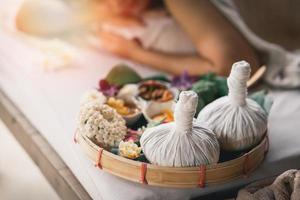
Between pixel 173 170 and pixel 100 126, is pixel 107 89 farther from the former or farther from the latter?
pixel 173 170

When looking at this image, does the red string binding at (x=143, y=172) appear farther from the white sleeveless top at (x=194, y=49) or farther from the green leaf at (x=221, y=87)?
the white sleeveless top at (x=194, y=49)

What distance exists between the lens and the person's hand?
172 cm

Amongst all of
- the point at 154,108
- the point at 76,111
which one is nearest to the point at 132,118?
the point at 154,108

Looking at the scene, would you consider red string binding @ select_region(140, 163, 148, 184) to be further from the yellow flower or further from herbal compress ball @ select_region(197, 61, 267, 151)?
herbal compress ball @ select_region(197, 61, 267, 151)

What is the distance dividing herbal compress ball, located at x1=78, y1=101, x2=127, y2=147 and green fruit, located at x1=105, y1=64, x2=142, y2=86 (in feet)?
0.79

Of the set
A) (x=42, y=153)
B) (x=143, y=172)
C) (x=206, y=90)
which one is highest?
(x=206, y=90)

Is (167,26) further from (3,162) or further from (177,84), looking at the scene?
(3,162)

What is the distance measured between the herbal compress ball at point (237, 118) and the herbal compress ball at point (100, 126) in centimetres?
17

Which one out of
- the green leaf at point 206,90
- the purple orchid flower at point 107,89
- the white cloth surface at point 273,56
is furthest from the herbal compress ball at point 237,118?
the white cloth surface at point 273,56

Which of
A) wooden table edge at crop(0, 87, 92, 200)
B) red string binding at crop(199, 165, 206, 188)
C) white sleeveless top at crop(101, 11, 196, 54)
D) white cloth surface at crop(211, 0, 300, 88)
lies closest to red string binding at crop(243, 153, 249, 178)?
red string binding at crop(199, 165, 206, 188)

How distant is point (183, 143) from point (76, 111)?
0.40m

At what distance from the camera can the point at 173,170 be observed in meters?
1.10

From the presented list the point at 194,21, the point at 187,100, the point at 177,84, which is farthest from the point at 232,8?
the point at 187,100

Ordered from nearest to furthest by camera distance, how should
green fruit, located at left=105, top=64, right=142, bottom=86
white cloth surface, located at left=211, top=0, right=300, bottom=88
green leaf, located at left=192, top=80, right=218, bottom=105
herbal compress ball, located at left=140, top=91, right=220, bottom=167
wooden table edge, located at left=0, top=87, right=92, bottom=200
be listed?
herbal compress ball, located at left=140, top=91, right=220, bottom=167
wooden table edge, located at left=0, top=87, right=92, bottom=200
green leaf, located at left=192, top=80, right=218, bottom=105
green fruit, located at left=105, top=64, right=142, bottom=86
white cloth surface, located at left=211, top=0, right=300, bottom=88
